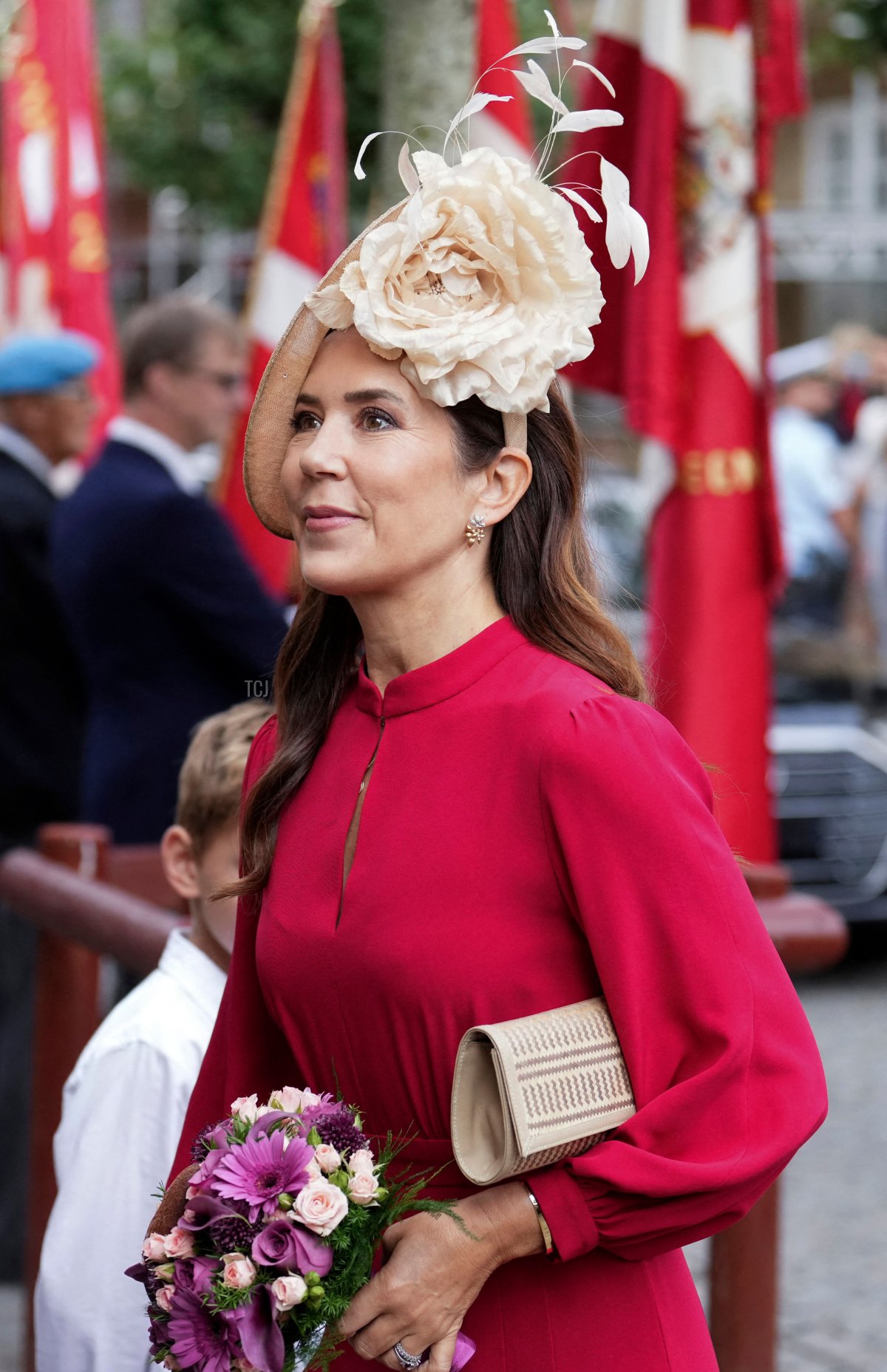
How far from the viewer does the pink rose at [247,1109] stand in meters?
1.83

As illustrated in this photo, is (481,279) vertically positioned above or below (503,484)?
above

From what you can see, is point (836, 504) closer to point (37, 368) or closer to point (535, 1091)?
point (37, 368)

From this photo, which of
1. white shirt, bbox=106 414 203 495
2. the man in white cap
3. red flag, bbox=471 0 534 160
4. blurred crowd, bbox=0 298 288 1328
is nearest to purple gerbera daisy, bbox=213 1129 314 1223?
blurred crowd, bbox=0 298 288 1328

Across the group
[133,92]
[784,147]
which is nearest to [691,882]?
[133,92]

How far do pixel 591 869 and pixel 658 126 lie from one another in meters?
2.87

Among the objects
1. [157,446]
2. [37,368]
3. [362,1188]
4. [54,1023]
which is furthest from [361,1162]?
[37,368]

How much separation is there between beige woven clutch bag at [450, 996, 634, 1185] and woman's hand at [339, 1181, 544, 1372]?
0.04 metres

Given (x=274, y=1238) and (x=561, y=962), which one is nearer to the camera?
(x=274, y=1238)

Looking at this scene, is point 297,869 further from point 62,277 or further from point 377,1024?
point 62,277

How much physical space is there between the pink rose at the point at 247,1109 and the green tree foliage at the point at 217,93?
15054mm

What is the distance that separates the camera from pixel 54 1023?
149 inches

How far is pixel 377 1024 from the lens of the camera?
1.92 metres

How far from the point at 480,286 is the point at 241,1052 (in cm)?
91

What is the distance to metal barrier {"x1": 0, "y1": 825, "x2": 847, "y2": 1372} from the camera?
2.97m
